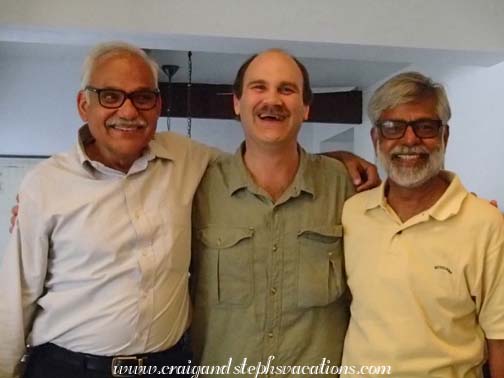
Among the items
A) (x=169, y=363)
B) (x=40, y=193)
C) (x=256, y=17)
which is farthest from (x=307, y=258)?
(x=256, y=17)

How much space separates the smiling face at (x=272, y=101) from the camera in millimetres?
1693

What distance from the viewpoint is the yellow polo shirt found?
1.49m

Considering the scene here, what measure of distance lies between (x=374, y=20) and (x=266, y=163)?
5.31 ft

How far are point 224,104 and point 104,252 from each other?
4.30m

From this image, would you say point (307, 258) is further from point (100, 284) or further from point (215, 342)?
point (100, 284)

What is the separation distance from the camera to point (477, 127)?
3.73 m

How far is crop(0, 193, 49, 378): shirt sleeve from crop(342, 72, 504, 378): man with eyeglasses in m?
0.86

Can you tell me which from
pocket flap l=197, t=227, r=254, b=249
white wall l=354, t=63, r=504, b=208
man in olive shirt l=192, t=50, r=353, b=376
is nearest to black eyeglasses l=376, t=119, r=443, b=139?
man in olive shirt l=192, t=50, r=353, b=376

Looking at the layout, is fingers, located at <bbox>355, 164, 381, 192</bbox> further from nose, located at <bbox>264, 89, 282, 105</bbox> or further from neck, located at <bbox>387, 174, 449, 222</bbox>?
nose, located at <bbox>264, 89, 282, 105</bbox>

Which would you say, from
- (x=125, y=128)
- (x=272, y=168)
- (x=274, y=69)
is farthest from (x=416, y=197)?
(x=125, y=128)

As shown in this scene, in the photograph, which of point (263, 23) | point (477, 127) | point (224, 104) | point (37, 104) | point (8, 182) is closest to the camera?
point (263, 23)

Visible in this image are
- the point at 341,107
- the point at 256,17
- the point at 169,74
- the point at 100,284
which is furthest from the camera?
the point at 341,107

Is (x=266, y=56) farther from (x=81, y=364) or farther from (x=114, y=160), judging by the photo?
(x=81, y=364)

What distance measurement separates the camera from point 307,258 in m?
1.71
